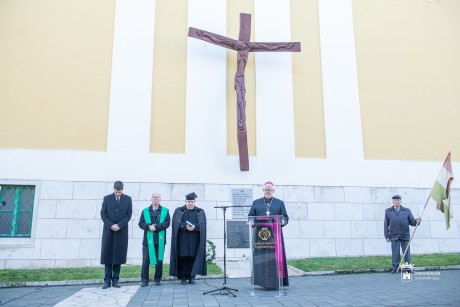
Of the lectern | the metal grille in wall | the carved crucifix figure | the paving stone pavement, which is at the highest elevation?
the carved crucifix figure

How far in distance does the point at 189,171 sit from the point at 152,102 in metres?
2.41

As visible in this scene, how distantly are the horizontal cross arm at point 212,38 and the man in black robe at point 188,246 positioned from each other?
5.33m

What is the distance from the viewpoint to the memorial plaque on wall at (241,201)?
11.0 meters

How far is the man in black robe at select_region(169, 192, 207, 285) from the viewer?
7.88m

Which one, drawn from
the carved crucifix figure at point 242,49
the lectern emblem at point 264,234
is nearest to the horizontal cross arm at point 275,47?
the carved crucifix figure at point 242,49

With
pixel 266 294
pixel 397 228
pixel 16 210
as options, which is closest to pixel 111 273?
pixel 266 294

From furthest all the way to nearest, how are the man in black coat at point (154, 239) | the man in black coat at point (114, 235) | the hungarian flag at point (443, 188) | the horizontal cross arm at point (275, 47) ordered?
the horizontal cross arm at point (275, 47) < the hungarian flag at point (443, 188) < the man in black coat at point (154, 239) < the man in black coat at point (114, 235)

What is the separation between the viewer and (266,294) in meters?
6.32

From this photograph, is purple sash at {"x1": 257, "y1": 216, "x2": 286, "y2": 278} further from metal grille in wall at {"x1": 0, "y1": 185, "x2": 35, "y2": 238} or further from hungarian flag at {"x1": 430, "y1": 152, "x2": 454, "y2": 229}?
metal grille in wall at {"x1": 0, "y1": 185, "x2": 35, "y2": 238}

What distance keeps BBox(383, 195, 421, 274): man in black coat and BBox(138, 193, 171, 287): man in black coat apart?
5.65 metres

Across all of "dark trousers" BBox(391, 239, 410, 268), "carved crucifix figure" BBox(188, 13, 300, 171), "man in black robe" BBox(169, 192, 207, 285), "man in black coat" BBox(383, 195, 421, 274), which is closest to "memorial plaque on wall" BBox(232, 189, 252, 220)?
"carved crucifix figure" BBox(188, 13, 300, 171)

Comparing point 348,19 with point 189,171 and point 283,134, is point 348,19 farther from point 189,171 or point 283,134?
point 189,171

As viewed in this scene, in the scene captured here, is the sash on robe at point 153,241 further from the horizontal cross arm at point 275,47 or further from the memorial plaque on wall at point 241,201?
the horizontal cross arm at point 275,47

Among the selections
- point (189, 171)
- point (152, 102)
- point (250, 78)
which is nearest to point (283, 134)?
point (250, 78)
